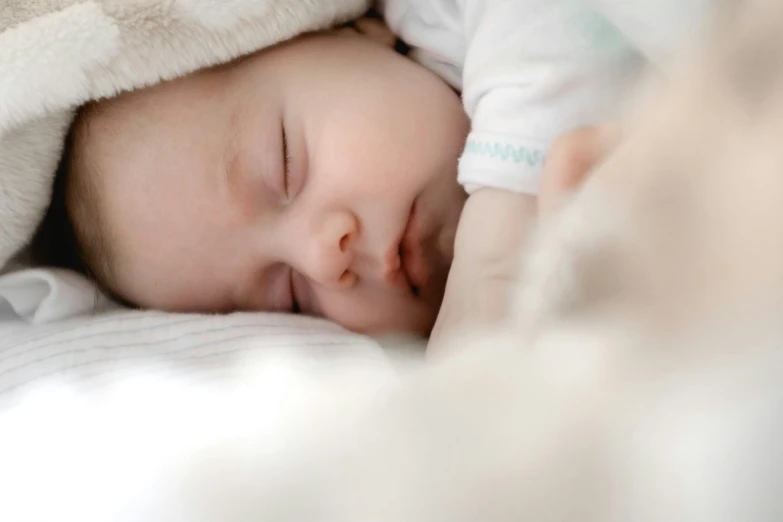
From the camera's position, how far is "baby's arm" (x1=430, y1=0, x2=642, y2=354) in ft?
1.94

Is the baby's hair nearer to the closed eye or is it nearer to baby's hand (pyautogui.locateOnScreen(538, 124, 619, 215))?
the closed eye

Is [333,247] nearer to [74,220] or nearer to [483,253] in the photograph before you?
[483,253]

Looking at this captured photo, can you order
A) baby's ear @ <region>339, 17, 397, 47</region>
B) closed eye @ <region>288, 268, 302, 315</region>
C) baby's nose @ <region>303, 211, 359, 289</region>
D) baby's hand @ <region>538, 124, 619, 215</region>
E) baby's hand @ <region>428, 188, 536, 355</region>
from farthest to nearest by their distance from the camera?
1. baby's ear @ <region>339, 17, 397, 47</region>
2. closed eye @ <region>288, 268, 302, 315</region>
3. baby's nose @ <region>303, 211, 359, 289</region>
4. baby's hand @ <region>428, 188, 536, 355</region>
5. baby's hand @ <region>538, 124, 619, 215</region>

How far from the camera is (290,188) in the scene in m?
0.81

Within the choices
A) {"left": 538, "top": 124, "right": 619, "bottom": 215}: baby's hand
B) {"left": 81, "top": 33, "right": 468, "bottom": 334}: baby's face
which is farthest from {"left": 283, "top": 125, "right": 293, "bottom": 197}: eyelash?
{"left": 538, "top": 124, "right": 619, "bottom": 215}: baby's hand

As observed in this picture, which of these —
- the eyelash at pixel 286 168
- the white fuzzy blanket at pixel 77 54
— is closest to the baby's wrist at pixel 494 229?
the eyelash at pixel 286 168

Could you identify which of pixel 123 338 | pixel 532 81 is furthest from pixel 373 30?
pixel 123 338

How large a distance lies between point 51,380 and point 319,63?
1.67 ft

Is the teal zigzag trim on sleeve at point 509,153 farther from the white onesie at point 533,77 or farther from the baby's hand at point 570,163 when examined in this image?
the baby's hand at point 570,163

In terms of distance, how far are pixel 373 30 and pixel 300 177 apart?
317 millimetres

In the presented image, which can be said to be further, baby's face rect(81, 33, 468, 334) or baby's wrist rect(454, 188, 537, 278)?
baby's face rect(81, 33, 468, 334)

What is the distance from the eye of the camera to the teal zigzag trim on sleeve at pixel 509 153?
631 mm

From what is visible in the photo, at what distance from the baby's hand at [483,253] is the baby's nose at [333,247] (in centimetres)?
15

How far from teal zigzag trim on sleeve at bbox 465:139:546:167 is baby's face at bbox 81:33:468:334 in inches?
4.6
